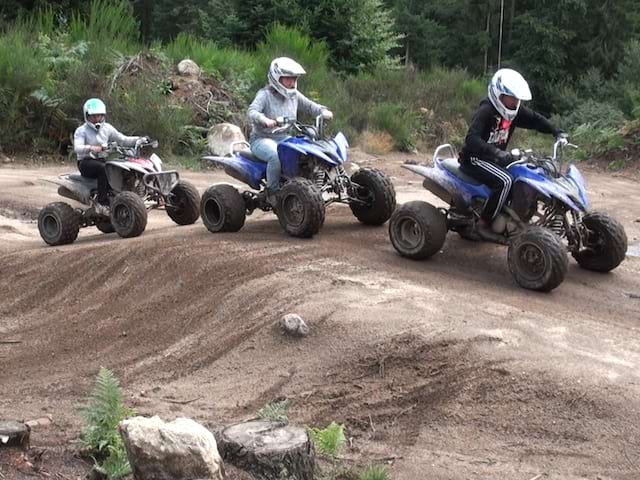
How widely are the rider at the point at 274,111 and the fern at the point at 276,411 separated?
382cm

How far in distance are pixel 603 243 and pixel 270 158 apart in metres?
3.31

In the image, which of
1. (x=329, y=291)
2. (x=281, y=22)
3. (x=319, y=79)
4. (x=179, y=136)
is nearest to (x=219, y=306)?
(x=329, y=291)

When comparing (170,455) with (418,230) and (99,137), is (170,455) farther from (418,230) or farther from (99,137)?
(99,137)

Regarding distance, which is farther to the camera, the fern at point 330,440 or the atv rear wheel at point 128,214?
the atv rear wheel at point 128,214

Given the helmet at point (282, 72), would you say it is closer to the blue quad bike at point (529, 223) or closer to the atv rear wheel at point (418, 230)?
the blue quad bike at point (529, 223)

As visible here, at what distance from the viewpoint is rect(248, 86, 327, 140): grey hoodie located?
9.42 meters

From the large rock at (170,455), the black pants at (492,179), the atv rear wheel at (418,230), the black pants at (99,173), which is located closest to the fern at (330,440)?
the large rock at (170,455)

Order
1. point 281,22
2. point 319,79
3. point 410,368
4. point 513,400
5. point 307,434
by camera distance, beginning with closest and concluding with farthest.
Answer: point 307,434 → point 513,400 → point 410,368 → point 319,79 → point 281,22

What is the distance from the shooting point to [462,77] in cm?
2455

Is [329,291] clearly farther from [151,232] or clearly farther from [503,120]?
[151,232]

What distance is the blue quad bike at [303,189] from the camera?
8672mm

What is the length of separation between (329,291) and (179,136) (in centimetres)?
1120

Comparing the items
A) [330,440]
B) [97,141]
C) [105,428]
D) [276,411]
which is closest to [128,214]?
[97,141]

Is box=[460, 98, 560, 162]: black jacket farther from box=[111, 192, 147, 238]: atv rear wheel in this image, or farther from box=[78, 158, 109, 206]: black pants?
box=[78, 158, 109, 206]: black pants
